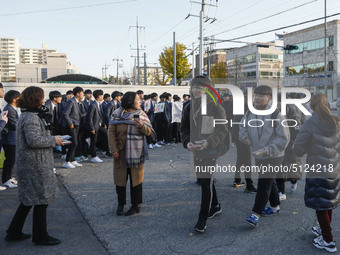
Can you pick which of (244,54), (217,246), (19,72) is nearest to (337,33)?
(244,54)

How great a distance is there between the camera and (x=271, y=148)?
399 centimetres

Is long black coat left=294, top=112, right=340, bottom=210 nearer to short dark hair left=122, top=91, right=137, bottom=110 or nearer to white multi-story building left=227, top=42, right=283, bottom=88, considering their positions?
short dark hair left=122, top=91, right=137, bottom=110

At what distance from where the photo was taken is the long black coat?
3479 mm

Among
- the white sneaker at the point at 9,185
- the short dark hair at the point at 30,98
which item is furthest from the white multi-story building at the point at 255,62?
the short dark hair at the point at 30,98

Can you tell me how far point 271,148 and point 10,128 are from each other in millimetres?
4857

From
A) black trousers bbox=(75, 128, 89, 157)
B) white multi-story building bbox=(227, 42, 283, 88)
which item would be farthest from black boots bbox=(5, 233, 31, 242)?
white multi-story building bbox=(227, 42, 283, 88)

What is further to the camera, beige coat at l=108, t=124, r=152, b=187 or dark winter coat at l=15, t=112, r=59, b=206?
beige coat at l=108, t=124, r=152, b=187

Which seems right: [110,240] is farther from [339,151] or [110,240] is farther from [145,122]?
[339,151]

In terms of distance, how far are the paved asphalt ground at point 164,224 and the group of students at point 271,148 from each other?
0.24 meters

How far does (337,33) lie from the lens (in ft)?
131

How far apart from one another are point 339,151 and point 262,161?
0.94 metres

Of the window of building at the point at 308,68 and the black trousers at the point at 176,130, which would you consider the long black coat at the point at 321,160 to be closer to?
the black trousers at the point at 176,130

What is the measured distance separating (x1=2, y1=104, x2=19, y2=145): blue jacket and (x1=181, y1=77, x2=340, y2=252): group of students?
11.8 feet

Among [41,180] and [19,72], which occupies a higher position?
[19,72]
